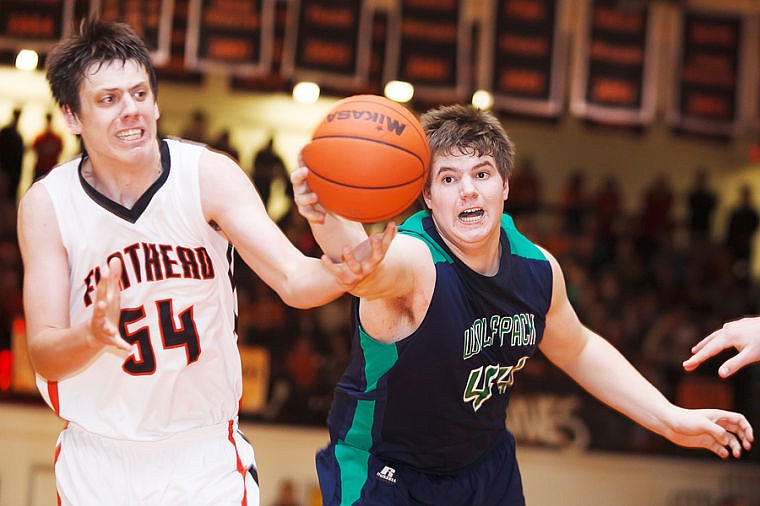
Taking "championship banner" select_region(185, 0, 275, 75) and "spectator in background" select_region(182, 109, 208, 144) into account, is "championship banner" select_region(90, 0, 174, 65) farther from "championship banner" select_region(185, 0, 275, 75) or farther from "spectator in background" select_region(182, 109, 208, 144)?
"spectator in background" select_region(182, 109, 208, 144)

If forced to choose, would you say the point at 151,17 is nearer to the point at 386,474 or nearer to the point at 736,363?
the point at 386,474

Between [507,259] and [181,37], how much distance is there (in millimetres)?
8625

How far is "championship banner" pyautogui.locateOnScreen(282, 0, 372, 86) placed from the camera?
10969 millimetres

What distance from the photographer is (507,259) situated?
412 centimetres

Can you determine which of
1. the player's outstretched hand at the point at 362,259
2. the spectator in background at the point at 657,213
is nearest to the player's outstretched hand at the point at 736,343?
the player's outstretched hand at the point at 362,259

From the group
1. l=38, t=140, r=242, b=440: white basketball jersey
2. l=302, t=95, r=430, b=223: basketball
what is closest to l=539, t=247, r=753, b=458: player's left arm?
l=302, t=95, r=430, b=223: basketball

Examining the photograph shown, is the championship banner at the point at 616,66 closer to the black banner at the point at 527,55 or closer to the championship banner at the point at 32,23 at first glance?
the black banner at the point at 527,55

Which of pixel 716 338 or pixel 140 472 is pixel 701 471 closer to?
pixel 716 338

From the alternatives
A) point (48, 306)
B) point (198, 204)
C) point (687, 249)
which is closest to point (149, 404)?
point (48, 306)

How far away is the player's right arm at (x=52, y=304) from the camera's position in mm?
3256

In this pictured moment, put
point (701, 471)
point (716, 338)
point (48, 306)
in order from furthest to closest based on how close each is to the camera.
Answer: point (701, 471) < point (716, 338) < point (48, 306)

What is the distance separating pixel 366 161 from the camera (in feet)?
11.2

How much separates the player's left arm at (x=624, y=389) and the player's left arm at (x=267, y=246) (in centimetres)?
127

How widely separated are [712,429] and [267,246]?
194cm
